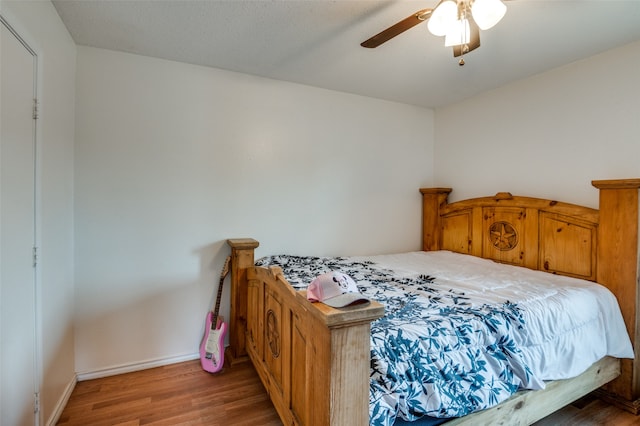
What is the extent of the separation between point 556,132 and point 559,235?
0.85m

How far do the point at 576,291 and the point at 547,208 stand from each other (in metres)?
0.83

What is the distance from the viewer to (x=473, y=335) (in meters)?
1.33

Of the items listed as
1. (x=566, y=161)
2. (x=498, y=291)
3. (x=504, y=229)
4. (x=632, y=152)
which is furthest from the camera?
(x=504, y=229)

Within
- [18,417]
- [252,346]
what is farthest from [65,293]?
[252,346]

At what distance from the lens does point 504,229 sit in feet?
8.89

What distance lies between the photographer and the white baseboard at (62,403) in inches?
65.5

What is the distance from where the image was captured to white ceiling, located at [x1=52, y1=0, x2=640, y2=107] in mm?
1715

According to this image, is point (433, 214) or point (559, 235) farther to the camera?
point (433, 214)

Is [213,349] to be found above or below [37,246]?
below

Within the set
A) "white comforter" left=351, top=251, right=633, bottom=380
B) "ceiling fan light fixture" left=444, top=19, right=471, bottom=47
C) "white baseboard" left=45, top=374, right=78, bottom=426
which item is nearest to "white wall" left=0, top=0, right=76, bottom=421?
"white baseboard" left=45, top=374, right=78, bottom=426

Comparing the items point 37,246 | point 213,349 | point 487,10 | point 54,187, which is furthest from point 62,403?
point 487,10

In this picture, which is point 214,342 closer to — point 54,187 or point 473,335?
point 54,187

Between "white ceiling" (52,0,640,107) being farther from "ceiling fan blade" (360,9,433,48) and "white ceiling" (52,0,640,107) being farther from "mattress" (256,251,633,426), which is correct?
"mattress" (256,251,633,426)

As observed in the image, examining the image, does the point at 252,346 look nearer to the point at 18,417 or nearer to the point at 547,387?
the point at 18,417
